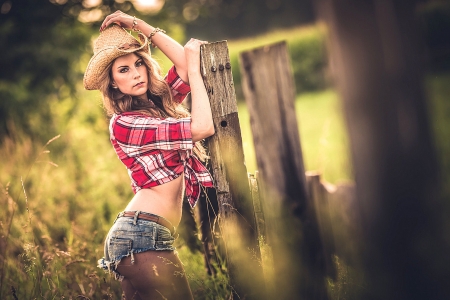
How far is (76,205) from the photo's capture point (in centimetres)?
527

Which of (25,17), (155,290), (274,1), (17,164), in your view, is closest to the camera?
(155,290)

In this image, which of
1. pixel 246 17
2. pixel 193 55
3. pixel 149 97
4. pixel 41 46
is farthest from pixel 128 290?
pixel 246 17

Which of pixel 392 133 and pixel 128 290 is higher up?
pixel 392 133

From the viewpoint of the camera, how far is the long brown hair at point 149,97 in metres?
2.45

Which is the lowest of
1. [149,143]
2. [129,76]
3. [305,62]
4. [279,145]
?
[279,145]

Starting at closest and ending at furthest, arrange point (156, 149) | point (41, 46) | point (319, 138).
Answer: point (156, 149) < point (41, 46) < point (319, 138)

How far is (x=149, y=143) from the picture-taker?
2.24 m

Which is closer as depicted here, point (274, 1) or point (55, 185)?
point (55, 185)

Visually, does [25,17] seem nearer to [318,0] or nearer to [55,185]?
[55,185]

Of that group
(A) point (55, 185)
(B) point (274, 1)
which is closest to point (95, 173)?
(A) point (55, 185)

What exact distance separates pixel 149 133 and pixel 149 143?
0.05m

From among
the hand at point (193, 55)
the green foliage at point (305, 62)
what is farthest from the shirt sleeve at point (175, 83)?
the green foliage at point (305, 62)

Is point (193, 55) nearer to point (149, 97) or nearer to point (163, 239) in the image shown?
point (149, 97)

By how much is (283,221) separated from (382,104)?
2.18 meters
